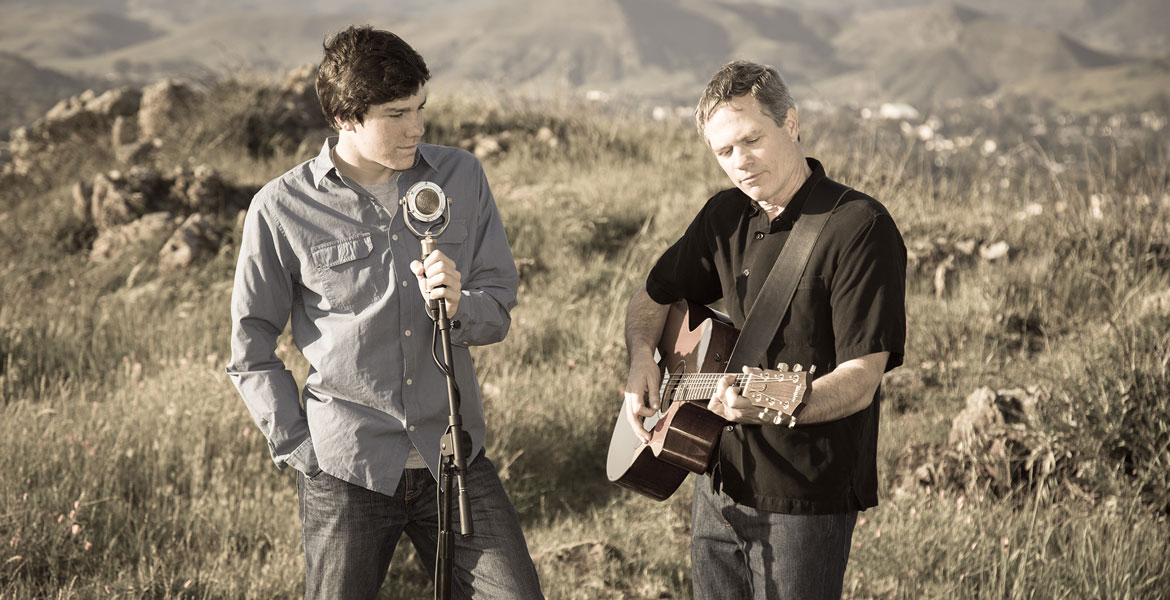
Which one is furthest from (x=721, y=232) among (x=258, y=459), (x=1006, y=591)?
(x=258, y=459)

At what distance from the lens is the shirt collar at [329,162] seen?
268 centimetres

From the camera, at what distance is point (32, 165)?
37.1 ft

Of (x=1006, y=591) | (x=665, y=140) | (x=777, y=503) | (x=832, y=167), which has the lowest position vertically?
(x=1006, y=591)

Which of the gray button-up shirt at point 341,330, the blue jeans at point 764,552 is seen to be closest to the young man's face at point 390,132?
the gray button-up shirt at point 341,330

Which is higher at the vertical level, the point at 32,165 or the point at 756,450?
the point at 32,165

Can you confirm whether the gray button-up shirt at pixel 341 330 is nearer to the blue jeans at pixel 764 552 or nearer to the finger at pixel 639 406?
the finger at pixel 639 406

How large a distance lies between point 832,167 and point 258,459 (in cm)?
704

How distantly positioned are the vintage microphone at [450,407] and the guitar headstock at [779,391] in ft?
2.38

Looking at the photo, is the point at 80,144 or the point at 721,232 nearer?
the point at 721,232

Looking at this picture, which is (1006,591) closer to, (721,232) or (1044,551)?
(1044,551)

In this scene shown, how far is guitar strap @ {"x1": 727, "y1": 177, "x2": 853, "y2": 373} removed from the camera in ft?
7.97

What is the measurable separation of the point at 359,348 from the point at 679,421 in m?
0.98

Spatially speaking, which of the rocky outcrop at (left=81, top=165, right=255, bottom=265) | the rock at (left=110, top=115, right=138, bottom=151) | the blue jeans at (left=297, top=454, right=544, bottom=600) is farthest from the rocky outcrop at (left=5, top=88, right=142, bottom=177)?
the blue jeans at (left=297, top=454, right=544, bottom=600)

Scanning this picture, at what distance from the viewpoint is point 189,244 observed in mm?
8133
